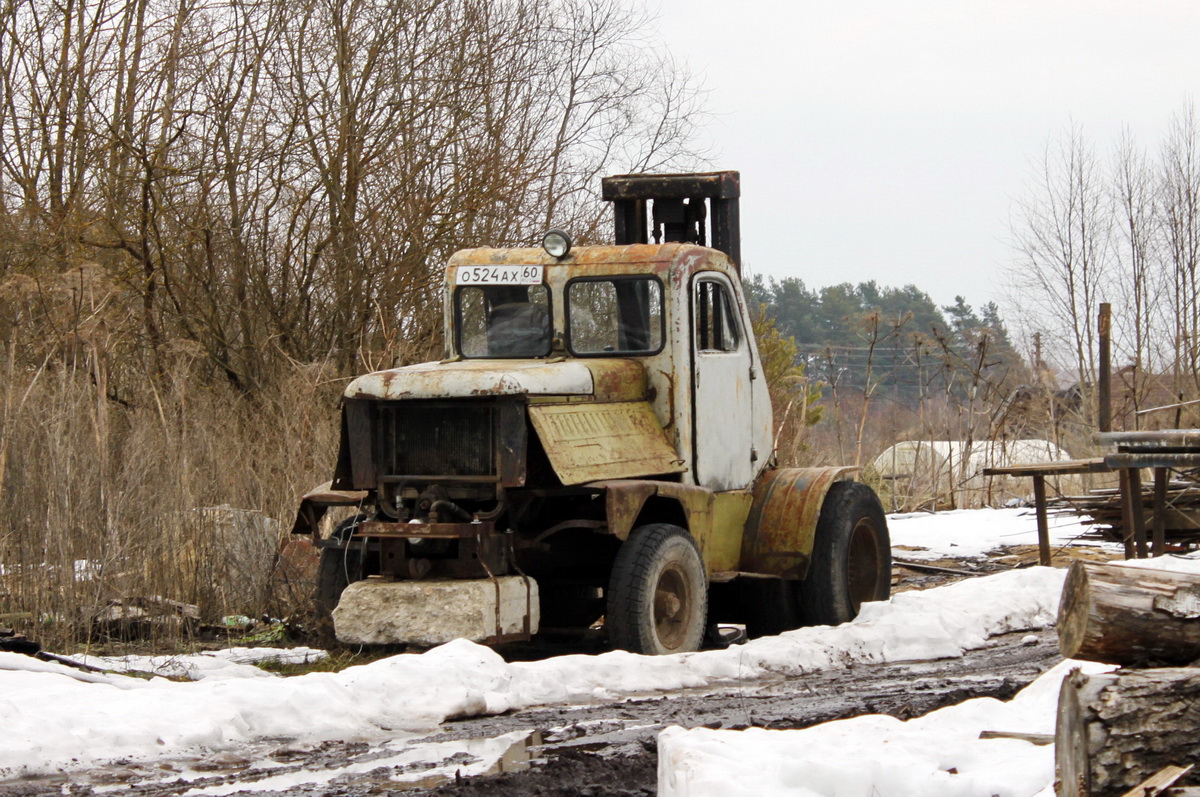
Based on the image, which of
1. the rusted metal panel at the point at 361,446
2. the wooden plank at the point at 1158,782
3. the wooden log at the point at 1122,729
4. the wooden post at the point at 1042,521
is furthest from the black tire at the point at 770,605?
the wooden plank at the point at 1158,782

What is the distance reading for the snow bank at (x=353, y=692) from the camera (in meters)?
6.24

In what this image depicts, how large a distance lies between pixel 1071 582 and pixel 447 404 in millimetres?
4286

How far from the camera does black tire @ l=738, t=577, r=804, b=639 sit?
10711 mm

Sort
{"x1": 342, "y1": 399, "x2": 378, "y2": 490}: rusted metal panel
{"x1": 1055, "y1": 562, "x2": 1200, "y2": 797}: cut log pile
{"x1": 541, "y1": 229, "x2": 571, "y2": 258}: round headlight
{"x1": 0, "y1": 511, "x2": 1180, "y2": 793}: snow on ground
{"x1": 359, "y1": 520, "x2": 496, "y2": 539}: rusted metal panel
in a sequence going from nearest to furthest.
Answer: {"x1": 1055, "y1": 562, "x2": 1200, "y2": 797}: cut log pile
{"x1": 0, "y1": 511, "x2": 1180, "y2": 793}: snow on ground
{"x1": 359, "y1": 520, "x2": 496, "y2": 539}: rusted metal panel
{"x1": 342, "y1": 399, "x2": 378, "y2": 490}: rusted metal panel
{"x1": 541, "y1": 229, "x2": 571, "y2": 258}: round headlight

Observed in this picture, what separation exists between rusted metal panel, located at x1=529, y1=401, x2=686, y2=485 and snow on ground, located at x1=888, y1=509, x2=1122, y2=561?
6.78 meters

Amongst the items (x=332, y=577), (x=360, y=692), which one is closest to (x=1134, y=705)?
(x=360, y=692)

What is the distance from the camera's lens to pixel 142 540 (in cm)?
989

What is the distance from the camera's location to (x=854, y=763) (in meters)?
5.17

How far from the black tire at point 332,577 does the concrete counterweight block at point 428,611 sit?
780 mm

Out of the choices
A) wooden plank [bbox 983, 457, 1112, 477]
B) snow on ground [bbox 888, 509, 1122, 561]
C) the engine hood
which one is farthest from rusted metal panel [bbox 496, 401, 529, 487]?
snow on ground [bbox 888, 509, 1122, 561]

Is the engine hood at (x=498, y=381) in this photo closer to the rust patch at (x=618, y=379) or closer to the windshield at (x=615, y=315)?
the rust patch at (x=618, y=379)

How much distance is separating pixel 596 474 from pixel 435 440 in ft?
3.26

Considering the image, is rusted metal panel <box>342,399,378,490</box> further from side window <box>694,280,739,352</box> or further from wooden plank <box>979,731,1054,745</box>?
wooden plank <box>979,731,1054,745</box>

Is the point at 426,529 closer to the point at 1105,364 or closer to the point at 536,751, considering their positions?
the point at 536,751
